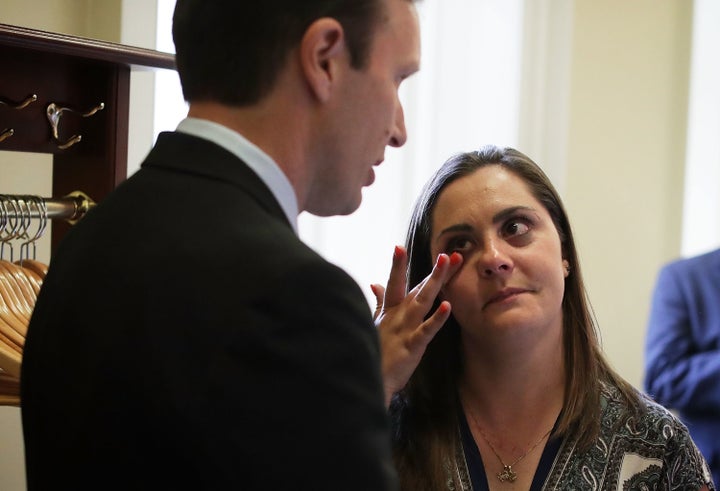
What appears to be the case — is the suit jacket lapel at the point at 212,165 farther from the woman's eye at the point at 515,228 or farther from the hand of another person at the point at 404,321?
the woman's eye at the point at 515,228

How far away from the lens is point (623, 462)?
152 centimetres

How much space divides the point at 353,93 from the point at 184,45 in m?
0.15

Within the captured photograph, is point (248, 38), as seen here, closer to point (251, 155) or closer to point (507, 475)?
point (251, 155)

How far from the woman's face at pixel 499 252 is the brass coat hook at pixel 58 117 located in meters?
0.60

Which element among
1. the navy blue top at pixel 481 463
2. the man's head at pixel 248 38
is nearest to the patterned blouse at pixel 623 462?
the navy blue top at pixel 481 463

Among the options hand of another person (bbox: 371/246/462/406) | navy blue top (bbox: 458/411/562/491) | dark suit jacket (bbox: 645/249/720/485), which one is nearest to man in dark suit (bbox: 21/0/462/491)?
hand of another person (bbox: 371/246/462/406)

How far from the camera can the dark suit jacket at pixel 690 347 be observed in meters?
2.60

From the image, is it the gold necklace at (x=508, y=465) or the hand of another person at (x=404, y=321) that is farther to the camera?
the gold necklace at (x=508, y=465)

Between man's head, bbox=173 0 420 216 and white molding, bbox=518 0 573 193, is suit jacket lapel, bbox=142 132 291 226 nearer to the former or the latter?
man's head, bbox=173 0 420 216

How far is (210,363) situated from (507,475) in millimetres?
969

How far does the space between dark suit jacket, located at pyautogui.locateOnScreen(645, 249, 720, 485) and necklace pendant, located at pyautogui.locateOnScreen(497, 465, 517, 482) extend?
125 centimetres

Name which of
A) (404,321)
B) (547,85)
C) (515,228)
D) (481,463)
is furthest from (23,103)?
(547,85)

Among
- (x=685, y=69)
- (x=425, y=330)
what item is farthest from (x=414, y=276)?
(x=685, y=69)

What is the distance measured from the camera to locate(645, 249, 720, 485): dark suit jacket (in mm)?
2598
